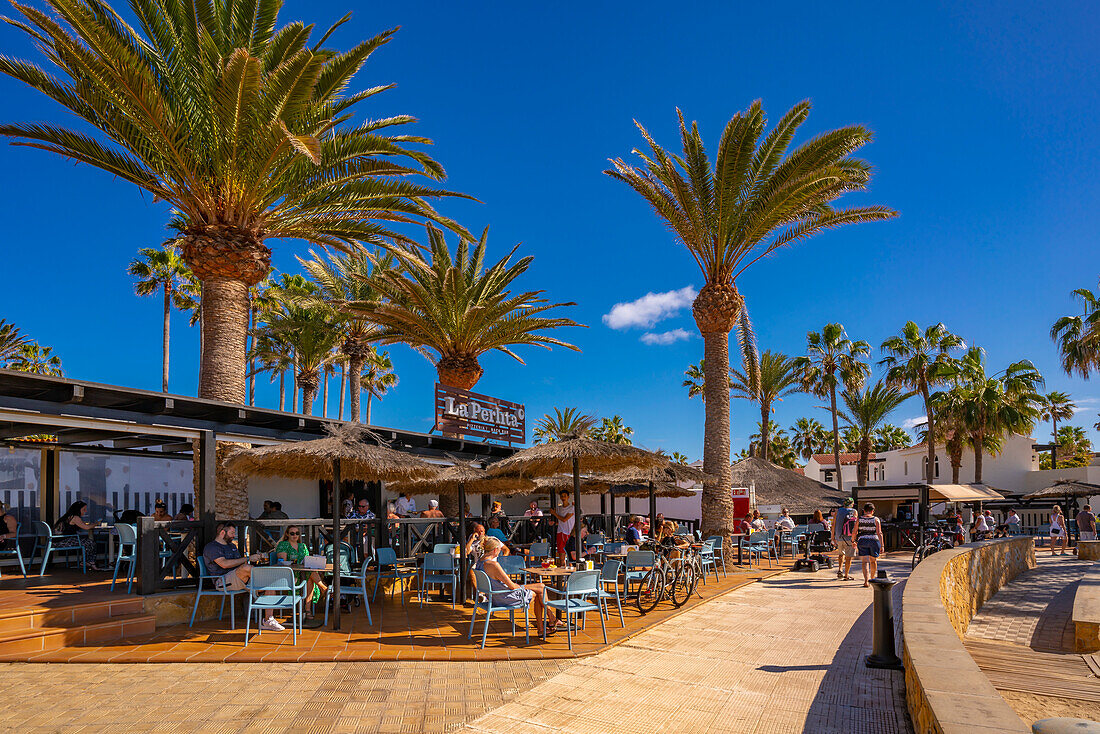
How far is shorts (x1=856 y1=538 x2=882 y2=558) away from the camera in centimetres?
1234

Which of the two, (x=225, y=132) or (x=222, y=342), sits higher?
(x=225, y=132)

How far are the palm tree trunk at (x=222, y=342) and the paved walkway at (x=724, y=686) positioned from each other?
892 centimetres

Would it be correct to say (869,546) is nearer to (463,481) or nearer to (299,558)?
(463,481)

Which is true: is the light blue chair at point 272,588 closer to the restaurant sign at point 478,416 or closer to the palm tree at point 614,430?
the restaurant sign at point 478,416

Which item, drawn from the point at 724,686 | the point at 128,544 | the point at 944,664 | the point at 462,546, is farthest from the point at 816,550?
the point at 128,544

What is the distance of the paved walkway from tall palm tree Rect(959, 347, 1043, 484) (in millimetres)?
29129

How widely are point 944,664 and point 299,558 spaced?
25.2 ft

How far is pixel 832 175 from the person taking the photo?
50.1ft

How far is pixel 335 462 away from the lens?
364 inches

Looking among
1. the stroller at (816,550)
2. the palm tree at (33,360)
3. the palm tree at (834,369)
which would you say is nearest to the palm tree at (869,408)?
the palm tree at (834,369)

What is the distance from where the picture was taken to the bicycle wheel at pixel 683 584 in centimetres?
1076

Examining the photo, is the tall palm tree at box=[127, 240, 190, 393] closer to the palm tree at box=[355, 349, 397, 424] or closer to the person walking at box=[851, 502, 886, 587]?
the palm tree at box=[355, 349, 397, 424]

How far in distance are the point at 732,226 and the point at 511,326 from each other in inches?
267

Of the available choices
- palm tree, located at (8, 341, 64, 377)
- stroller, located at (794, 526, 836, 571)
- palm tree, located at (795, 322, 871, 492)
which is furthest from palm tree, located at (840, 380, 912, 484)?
palm tree, located at (8, 341, 64, 377)
